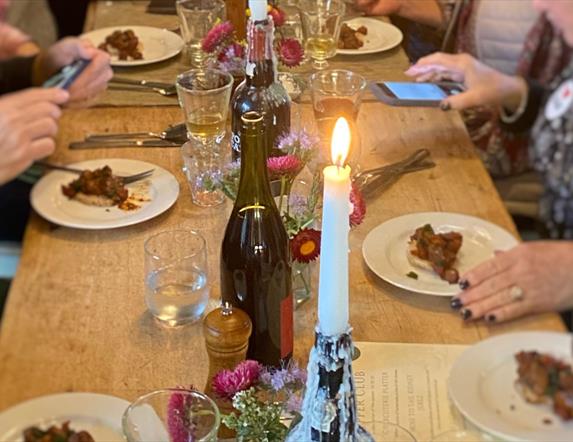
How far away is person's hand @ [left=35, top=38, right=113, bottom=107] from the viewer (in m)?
1.10

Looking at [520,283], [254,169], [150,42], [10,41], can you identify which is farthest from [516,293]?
[10,41]

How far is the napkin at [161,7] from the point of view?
1.46 meters

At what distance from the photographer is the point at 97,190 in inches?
35.6

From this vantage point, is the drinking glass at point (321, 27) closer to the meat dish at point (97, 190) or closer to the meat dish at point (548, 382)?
the meat dish at point (97, 190)

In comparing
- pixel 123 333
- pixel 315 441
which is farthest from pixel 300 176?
pixel 315 441

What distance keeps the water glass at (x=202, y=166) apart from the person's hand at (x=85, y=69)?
0.24 m

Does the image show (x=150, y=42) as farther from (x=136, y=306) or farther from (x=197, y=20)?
(x=136, y=306)

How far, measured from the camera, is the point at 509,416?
0.61 m

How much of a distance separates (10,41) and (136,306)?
0.70 meters

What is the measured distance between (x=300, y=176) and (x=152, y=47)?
1.90ft

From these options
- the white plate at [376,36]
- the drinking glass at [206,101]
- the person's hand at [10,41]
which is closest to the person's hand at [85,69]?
the person's hand at [10,41]

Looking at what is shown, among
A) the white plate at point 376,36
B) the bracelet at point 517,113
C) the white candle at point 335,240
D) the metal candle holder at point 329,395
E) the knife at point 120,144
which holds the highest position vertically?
the white candle at point 335,240

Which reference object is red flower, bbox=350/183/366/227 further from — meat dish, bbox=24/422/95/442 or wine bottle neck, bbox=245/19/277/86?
meat dish, bbox=24/422/95/442

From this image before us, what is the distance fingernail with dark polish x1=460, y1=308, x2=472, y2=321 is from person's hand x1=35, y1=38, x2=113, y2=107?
A: 0.59 m
